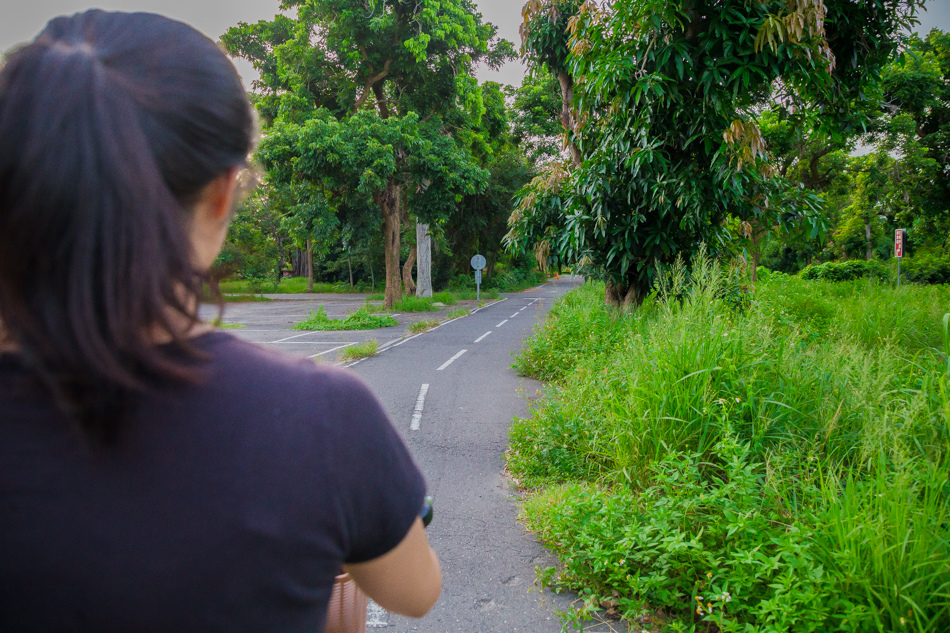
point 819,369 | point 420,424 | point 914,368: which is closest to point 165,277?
point 819,369

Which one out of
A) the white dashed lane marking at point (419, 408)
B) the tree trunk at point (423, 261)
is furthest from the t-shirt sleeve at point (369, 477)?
the tree trunk at point (423, 261)

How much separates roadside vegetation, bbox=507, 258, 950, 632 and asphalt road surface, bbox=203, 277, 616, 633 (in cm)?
21

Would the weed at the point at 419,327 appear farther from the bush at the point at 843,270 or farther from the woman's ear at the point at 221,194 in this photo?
the bush at the point at 843,270

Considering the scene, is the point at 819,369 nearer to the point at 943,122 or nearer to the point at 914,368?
the point at 914,368

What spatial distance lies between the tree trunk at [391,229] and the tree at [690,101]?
46.3 ft

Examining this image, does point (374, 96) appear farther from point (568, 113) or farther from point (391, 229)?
point (568, 113)

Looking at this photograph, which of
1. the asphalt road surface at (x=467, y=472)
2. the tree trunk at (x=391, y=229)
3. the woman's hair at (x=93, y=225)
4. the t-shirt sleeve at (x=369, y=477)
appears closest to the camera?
the woman's hair at (x=93, y=225)

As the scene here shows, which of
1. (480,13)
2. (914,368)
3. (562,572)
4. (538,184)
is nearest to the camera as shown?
(562,572)

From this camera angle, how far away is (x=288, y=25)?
21172 mm

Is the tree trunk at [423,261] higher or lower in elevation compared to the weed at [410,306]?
higher

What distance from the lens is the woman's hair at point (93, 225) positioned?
0.62 meters

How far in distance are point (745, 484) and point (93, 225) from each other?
314cm

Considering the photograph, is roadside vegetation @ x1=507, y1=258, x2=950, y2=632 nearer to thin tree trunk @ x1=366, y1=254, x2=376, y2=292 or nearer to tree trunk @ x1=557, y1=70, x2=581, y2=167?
tree trunk @ x1=557, y1=70, x2=581, y2=167

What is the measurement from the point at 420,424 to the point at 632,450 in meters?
3.34
